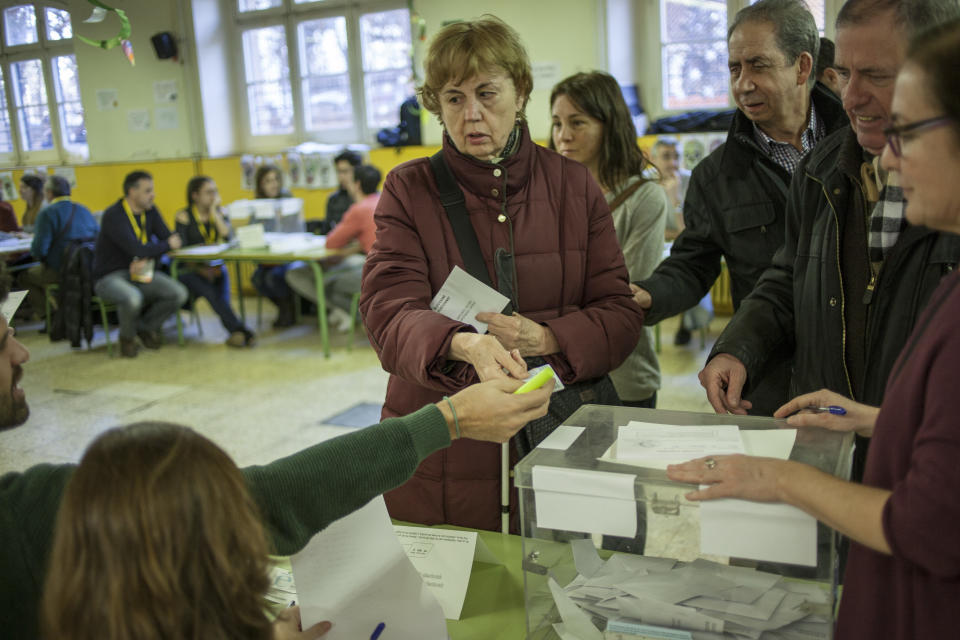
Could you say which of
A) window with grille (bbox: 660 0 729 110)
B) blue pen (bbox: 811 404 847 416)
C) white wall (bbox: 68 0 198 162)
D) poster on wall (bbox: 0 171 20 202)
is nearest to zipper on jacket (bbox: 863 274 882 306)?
blue pen (bbox: 811 404 847 416)

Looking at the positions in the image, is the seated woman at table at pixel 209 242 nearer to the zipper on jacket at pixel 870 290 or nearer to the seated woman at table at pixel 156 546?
the zipper on jacket at pixel 870 290

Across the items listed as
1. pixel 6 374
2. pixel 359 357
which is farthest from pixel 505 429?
pixel 359 357

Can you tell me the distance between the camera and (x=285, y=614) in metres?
1.13

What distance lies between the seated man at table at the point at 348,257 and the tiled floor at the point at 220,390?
1.18 feet

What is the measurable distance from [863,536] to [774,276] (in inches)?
37.7

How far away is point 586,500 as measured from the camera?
104cm

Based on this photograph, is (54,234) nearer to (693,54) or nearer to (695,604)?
(693,54)

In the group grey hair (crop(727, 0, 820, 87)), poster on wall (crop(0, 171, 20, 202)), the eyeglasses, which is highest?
grey hair (crop(727, 0, 820, 87))

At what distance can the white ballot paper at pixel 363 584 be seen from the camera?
112 cm

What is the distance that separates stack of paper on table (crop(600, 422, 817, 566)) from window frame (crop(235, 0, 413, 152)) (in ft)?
22.7

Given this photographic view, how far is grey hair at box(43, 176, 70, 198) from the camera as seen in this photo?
444cm

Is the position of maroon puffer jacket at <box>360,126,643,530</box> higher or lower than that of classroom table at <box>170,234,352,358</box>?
higher

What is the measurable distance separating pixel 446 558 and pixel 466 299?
488 mm

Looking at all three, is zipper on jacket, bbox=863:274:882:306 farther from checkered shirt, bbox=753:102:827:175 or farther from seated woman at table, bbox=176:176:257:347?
seated woman at table, bbox=176:176:257:347
